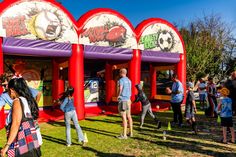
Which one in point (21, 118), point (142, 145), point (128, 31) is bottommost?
point (142, 145)

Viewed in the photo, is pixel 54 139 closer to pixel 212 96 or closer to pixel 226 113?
pixel 226 113

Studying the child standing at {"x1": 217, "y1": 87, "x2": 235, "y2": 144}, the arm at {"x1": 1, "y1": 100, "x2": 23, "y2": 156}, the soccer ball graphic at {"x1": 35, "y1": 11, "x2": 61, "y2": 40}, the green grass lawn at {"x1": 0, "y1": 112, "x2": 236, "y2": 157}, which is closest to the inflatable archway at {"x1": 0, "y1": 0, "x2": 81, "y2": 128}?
the soccer ball graphic at {"x1": 35, "y1": 11, "x2": 61, "y2": 40}

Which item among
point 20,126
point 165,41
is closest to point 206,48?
point 165,41

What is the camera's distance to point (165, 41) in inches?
592

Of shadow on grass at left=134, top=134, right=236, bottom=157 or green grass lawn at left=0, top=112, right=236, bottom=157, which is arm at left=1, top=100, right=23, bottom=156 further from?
shadow on grass at left=134, top=134, right=236, bottom=157

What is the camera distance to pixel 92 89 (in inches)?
594

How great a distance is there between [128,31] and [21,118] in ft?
34.0

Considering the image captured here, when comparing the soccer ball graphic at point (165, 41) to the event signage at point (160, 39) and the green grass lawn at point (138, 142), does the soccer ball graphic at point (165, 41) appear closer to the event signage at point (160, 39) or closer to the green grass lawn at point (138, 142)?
the event signage at point (160, 39)

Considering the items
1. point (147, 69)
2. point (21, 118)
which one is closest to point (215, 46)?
point (147, 69)

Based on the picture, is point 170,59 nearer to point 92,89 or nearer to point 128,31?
point 128,31

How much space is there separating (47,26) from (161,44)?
6.20 meters

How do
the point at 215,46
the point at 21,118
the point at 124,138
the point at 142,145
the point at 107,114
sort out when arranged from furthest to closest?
the point at 215,46 → the point at 107,114 → the point at 124,138 → the point at 142,145 → the point at 21,118

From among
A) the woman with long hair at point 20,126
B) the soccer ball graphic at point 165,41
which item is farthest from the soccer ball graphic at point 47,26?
the woman with long hair at point 20,126

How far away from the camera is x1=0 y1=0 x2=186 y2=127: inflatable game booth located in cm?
1026
